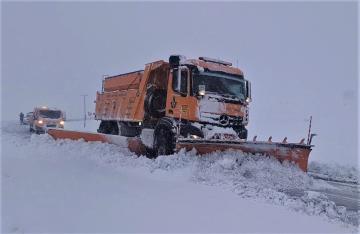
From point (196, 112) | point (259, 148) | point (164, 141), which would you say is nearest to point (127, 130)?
point (164, 141)

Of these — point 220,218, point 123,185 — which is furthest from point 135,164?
point 220,218

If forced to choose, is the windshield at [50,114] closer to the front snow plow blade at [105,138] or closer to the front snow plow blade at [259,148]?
the front snow plow blade at [105,138]

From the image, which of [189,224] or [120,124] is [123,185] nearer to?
[189,224]

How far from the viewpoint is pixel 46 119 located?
28.4 metres

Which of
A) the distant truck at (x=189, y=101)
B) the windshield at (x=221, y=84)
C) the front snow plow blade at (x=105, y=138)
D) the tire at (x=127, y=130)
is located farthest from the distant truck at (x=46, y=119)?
the windshield at (x=221, y=84)

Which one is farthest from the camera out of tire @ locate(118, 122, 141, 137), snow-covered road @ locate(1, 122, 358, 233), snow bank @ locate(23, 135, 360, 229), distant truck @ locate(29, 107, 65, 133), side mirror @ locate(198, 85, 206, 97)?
distant truck @ locate(29, 107, 65, 133)

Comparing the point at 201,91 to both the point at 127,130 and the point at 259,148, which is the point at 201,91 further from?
the point at 127,130

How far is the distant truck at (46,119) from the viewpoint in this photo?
2811cm

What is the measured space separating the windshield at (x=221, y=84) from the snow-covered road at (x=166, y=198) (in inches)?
87.8

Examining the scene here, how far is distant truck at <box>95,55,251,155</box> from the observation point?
11859 millimetres

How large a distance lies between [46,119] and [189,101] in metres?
18.7

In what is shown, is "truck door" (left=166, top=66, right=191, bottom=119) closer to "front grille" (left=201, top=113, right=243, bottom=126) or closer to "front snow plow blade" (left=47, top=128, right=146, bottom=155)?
"front grille" (left=201, top=113, right=243, bottom=126)

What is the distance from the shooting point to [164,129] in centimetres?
A: 1248

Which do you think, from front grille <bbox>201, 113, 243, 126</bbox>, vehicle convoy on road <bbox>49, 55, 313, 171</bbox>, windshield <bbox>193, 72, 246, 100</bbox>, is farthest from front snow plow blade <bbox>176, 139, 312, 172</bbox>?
windshield <bbox>193, 72, 246, 100</bbox>
